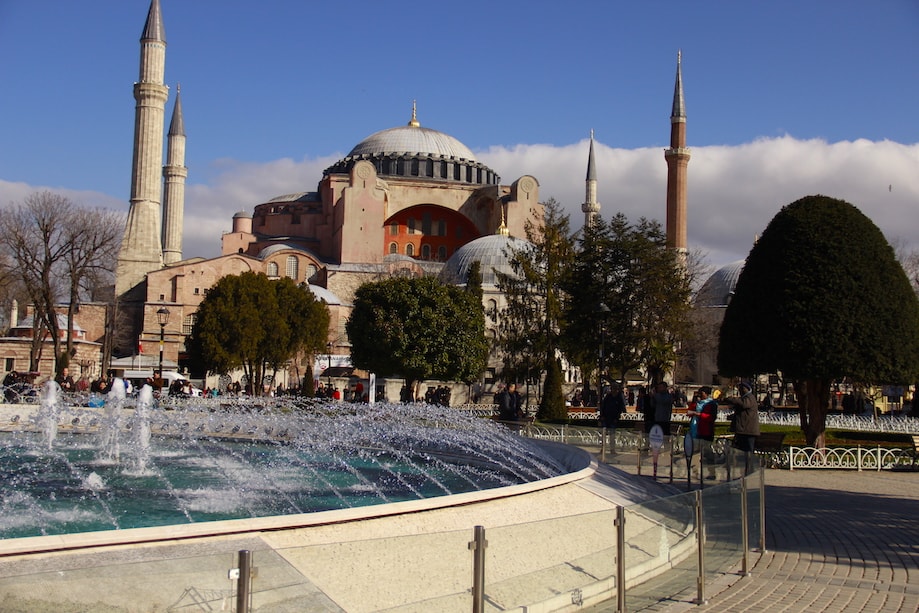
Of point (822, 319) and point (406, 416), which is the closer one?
point (822, 319)

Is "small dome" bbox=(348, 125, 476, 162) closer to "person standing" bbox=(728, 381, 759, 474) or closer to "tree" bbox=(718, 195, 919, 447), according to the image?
"tree" bbox=(718, 195, 919, 447)

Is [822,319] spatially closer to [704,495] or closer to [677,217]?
[704,495]

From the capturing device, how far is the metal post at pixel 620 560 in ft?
14.8

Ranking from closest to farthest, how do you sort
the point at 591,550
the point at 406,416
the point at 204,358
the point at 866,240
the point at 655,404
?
the point at 591,550, the point at 655,404, the point at 866,240, the point at 406,416, the point at 204,358

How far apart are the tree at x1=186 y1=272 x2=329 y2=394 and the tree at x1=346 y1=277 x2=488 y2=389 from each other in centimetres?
478

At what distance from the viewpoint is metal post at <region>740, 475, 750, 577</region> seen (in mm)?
5824

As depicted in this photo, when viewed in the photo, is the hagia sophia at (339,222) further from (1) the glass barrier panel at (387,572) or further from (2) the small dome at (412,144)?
(1) the glass barrier panel at (387,572)

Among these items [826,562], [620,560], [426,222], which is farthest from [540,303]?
[426,222]

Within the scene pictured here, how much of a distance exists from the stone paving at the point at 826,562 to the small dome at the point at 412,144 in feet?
152

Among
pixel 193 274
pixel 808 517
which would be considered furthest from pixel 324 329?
pixel 808 517

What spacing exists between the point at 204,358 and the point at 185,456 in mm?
19227

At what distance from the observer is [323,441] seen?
40.5 feet

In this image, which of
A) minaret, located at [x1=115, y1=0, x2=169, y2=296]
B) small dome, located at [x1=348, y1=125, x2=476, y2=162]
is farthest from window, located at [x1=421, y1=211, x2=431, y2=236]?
minaret, located at [x1=115, y1=0, x2=169, y2=296]

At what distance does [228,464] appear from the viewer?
1039 centimetres
